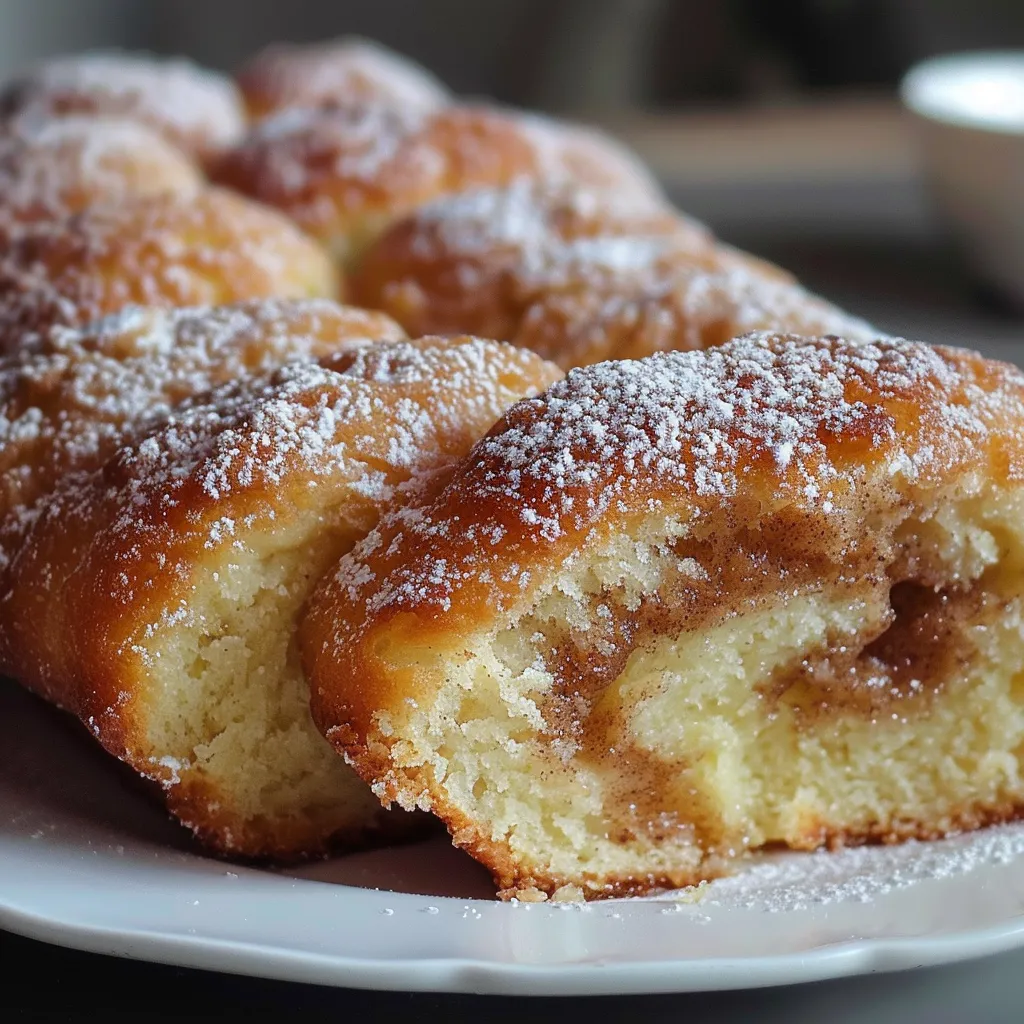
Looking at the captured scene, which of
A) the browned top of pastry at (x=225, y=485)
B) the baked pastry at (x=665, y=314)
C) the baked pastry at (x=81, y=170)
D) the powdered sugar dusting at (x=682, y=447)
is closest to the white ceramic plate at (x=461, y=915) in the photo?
the browned top of pastry at (x=225, y=485)

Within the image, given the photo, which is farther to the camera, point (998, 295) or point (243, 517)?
point (998, 295)

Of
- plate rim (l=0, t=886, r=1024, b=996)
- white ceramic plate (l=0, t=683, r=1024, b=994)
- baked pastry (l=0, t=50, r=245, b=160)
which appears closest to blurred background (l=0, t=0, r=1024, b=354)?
baked pastry (l=0, t=50, r=245, b=160)

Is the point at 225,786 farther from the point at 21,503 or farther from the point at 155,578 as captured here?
the point at 21,503

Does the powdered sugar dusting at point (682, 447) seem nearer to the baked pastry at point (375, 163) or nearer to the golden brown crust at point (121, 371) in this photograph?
the golden brown crust at point (121, 371)

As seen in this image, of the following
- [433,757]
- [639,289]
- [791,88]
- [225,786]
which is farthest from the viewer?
[791,88]

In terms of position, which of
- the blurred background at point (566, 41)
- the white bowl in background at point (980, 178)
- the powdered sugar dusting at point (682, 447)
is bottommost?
the blurred background at point (566, 41)

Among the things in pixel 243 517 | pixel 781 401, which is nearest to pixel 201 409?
pixel 243 517
